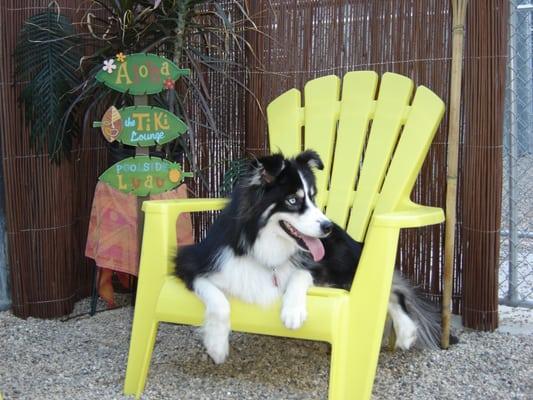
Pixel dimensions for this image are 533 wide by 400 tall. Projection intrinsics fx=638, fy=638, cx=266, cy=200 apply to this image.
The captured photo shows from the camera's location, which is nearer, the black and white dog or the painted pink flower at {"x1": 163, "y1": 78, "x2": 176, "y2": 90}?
the black and white dog

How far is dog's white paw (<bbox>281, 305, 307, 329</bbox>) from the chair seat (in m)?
0.02

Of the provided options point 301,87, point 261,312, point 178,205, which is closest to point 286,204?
point 261,312

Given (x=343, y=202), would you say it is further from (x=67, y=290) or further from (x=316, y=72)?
(x=67, y=290)

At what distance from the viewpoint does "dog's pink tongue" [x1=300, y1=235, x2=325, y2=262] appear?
2.18 meters

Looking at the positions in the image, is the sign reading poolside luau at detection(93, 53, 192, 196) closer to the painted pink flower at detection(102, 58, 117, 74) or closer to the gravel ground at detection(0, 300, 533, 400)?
the painted pink flower at detection(102, 58, 117, 74)

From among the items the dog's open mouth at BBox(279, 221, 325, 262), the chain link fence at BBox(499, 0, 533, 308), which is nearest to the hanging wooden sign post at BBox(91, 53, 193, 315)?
the dog's open mouth at BBox(279, 221, 325, 262)

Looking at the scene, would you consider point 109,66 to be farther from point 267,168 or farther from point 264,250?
point 264,250

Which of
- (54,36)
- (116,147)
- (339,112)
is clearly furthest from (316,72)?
(54,36)

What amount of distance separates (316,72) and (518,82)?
3.70 ft

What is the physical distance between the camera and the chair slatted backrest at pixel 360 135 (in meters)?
2.68

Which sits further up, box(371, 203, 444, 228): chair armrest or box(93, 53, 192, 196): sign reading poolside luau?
box(93, 53, 192, 196): sign reading poolside luau

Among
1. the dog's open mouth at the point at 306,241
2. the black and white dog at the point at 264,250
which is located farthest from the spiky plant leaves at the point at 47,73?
the dog's open mouth at the point at 306,241

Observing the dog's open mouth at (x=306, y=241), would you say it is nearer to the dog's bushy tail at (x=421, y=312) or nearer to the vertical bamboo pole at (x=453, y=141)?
the dog's bushy tail at (x=421, y=312)

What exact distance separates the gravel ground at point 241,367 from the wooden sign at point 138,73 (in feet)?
3.76
